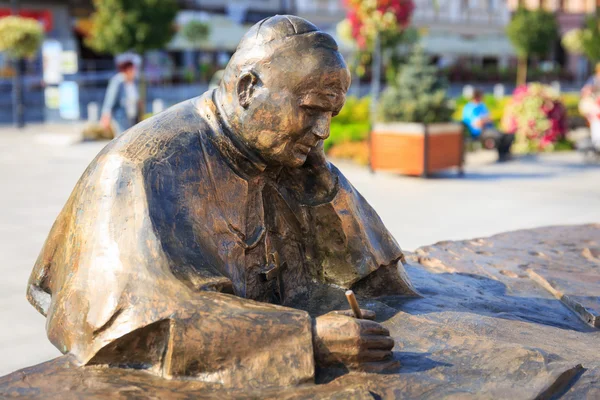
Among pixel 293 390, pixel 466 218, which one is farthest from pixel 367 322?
pixel 466 218

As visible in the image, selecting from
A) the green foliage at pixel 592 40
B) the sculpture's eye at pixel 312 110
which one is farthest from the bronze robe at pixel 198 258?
the green foliage at pixel 592 40

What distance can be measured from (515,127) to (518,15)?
63.3ft

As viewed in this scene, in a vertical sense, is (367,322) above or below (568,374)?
above

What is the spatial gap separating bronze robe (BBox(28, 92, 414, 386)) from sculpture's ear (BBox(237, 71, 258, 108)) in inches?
5.7

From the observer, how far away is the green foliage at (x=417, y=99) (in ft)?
34.7

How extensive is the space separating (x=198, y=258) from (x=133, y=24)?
17.6m

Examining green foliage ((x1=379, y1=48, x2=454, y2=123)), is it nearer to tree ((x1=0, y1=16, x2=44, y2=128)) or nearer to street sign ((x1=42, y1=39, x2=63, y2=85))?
street sign ((x1=42, y1=39, x2=63, y2=85))

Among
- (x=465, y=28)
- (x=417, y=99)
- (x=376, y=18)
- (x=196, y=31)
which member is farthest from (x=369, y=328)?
(x=465, y=28)

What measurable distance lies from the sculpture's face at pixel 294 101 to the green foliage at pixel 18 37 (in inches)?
654

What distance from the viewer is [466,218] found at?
7.61m

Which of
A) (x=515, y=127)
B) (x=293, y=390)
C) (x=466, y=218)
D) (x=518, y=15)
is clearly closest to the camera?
(x=293, y=390)

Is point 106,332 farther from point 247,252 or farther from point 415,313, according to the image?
point 415,313

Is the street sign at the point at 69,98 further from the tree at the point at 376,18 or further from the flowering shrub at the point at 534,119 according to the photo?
the flowering shrub at the point at 534,119

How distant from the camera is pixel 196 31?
24828mm
